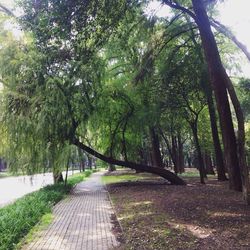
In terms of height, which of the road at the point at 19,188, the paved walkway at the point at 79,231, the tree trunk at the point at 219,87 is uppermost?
the tree trunk at the point at 219,87

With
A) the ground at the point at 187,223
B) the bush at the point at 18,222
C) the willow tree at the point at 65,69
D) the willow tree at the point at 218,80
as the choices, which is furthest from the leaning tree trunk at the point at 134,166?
the ground at the point at 187,223

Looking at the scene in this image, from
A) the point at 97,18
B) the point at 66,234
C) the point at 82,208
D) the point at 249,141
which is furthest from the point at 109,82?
the point at 249,141

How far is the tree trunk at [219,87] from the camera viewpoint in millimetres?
14742

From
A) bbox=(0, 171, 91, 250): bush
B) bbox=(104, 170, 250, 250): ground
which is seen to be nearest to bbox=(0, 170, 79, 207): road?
bbox=(0, 171, 91, 250): bush

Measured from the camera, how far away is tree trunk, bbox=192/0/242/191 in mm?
14742

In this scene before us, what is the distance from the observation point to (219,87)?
1527 cm

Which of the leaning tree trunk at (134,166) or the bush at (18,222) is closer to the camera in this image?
the bush at (18,222)

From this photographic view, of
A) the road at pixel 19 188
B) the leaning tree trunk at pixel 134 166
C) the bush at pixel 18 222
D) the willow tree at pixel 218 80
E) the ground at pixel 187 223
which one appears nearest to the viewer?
the ground at pixel 187 223

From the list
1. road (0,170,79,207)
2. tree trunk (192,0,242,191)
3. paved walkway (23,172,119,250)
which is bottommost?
paved walkway (23,172,119,250)

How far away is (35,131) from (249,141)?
3185 cm

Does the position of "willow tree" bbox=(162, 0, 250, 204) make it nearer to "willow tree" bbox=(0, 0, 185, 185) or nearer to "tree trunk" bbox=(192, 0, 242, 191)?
"tree trunk" bbox=(192, 0, 242, 191)

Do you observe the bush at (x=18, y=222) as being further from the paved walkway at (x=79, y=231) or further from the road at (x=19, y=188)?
the road at (x=19, y=188)

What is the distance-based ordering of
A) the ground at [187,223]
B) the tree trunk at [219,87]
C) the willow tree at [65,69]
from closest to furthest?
the ground at [187,223] < the willow tree at [65,69] < the tree trunk at [219,87]

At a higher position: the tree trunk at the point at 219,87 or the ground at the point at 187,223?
the tree trunk at the point at 219,87
